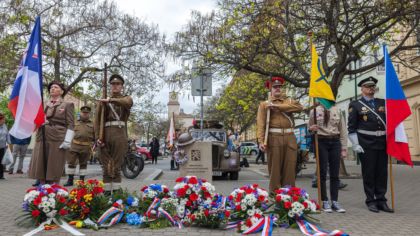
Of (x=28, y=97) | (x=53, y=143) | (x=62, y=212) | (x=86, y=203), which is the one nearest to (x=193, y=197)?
(x=86, y=203)

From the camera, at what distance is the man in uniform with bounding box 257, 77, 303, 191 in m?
6.15

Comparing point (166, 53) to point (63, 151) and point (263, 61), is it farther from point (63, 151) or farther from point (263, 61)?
point (63, 151)

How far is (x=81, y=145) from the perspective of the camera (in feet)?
35.0

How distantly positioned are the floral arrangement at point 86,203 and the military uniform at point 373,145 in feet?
14.1

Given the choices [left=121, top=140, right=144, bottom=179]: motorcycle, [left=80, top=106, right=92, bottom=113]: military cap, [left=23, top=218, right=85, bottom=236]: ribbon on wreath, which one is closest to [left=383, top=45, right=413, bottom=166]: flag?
[left=23, top=218, right=85, bottom=236]: ribbon on wreath

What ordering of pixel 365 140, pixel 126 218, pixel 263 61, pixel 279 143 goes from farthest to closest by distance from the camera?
pixel 263 61
pixel 365 140
pixel 279 143
pixel 126 218

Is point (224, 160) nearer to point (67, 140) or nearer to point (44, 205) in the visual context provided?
point (67, 140)

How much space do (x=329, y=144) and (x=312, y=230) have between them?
2.30 metres

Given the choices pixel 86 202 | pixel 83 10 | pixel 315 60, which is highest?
pixel 83 10

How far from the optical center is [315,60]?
691 centimetres

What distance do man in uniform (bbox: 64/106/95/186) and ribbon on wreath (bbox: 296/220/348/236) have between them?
23.1 feet

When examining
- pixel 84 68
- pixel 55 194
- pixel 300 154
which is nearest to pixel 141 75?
pixel 84 68

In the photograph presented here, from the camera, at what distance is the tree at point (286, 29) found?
11.0m

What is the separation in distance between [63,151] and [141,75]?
1097 cm
